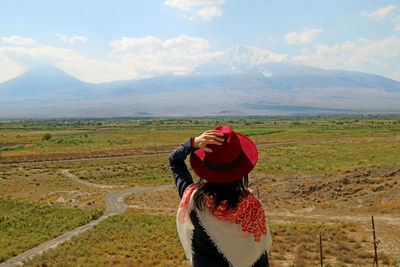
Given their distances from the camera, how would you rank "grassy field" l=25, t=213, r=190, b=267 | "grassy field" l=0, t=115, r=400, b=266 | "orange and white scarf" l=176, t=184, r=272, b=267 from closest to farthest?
"orange and white scarf" l=176, t=184, r=272, b=267 → "grassy field" l=0, t=115, r=400, b=266 → "grassy field" l=25, t=213, r=190, b=267

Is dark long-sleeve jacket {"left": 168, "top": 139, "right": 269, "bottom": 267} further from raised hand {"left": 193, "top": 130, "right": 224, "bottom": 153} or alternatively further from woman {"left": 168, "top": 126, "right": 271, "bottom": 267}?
raised hand {"left": 193, "top": 130, "right": 224, "bottom": 153}

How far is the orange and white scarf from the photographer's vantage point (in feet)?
6.43

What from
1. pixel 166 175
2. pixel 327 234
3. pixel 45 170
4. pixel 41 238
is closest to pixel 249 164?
pixel 327 234

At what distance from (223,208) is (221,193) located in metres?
0.10

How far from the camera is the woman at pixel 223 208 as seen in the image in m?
1.90

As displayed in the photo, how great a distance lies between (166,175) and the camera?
36.8 meters

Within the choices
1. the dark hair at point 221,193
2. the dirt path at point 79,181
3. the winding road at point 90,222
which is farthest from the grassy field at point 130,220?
the dark hair at point 221,193

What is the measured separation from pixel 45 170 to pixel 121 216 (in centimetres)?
2734

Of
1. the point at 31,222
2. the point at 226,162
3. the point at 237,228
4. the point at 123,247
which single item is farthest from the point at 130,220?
the point at 226,162

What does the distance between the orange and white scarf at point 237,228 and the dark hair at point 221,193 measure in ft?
0.09

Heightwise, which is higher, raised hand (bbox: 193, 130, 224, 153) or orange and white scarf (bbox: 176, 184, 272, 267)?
raised hand (bbox: 193, 130, 224, 153)

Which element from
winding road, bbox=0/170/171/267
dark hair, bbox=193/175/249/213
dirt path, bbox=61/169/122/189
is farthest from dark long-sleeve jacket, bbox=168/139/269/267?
dirt path, bbox=61/169/122/189

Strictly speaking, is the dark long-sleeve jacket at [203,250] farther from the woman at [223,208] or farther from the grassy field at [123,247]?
the grassy field at [123,247]

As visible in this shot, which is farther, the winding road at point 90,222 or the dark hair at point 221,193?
the winding road at point 90,222
